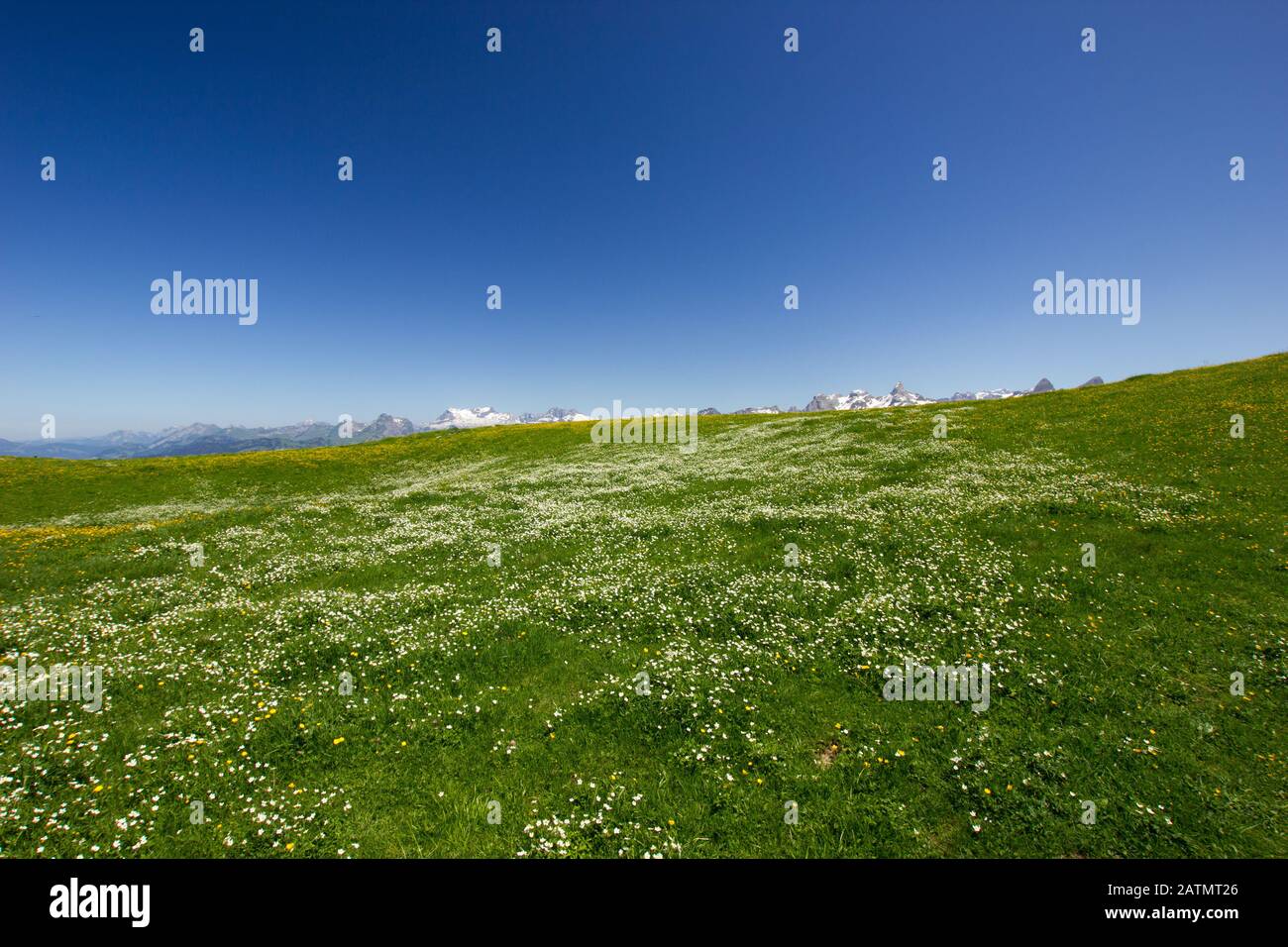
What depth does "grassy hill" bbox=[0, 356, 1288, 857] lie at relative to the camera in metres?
7.81

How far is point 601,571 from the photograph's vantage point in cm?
1855

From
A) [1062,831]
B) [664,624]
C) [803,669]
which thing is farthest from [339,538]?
[1062,831]

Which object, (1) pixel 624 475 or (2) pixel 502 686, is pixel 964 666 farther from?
(1) pixel 624 475

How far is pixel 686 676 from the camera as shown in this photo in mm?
11727

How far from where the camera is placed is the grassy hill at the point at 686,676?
7809 millimetres

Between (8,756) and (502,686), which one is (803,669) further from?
(8,756)

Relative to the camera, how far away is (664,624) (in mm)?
14383
